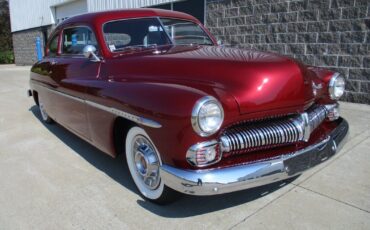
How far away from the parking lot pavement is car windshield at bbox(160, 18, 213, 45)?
1.52m

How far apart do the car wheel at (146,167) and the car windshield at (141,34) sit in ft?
3.62

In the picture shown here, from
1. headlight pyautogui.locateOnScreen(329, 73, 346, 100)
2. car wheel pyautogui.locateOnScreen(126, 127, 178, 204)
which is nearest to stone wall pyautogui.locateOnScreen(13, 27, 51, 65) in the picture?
car wheel pyautogui.locateOnScreen(126, 127, 178, 204)

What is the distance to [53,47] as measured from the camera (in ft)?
16.0

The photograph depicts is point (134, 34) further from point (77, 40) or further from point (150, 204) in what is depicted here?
point (150, 204)

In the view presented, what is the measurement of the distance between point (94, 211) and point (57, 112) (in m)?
2.16

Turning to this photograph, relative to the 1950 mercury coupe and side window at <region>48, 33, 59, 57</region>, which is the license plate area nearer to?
the 1950 mercury coupe

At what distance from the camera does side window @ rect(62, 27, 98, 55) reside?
3674mm

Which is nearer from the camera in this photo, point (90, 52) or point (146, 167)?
point (146, 167)

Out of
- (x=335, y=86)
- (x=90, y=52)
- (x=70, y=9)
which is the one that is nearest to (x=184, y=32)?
(x=90, y=52)

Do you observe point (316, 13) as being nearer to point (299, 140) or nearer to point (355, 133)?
point (355, 133)

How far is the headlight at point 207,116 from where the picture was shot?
2.17 m

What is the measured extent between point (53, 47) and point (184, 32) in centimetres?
215

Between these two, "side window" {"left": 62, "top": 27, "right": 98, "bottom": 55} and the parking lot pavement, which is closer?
the parking lot pavement

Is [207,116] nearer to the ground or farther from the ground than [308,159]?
farther from the ground
